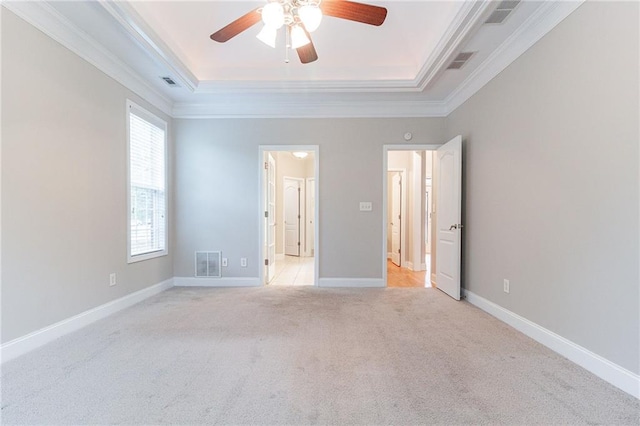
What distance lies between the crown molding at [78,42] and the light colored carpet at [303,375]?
8.20 ft

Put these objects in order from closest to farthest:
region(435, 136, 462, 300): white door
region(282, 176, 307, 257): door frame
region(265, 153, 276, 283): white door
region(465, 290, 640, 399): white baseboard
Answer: region(465, 290, 640, 399): white baseboard, region(435, 136, 462, 300): white door, region(265, 153, 276, 283): white door, region(282, 176, 307, 257): door frame

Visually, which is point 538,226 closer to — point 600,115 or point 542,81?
point 600,115

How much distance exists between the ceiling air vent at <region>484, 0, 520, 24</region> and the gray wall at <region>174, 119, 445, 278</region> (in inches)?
80.3

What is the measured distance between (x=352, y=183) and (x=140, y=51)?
9.64 feet

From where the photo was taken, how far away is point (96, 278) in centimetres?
285

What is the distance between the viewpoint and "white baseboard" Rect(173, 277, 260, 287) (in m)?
4.31

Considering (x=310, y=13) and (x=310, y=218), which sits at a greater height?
(x=310, y=13)

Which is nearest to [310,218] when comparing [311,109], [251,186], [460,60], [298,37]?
[251,186]

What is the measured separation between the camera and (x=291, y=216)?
8.02 meters

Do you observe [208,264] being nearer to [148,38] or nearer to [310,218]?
[148,38]

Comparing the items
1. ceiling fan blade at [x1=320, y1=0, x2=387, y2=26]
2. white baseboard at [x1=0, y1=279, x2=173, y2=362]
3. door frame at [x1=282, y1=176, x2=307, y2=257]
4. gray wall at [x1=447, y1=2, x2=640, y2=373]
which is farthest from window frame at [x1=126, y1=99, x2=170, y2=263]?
gray wall at [x1=447, y1=2, x2=640, y2=373]

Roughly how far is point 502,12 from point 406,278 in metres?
3.83

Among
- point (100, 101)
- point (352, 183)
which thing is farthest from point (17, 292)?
point (352, 183)

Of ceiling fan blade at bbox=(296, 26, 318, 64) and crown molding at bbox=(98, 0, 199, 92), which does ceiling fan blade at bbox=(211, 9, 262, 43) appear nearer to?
ceiling fan blade at bbox=(296, 26, 318, 64)
